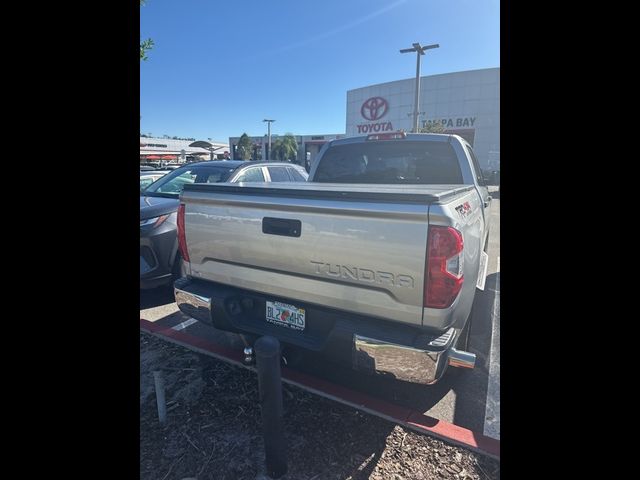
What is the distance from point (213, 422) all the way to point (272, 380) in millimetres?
899

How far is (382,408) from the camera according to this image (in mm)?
2604

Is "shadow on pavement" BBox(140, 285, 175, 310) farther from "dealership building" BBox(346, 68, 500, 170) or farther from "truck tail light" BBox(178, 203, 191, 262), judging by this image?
"dealership building" BBox(346, 68, 500, 170)

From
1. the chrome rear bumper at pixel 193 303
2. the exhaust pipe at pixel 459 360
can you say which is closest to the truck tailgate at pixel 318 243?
the chrome rear bumper at pixel 193 303

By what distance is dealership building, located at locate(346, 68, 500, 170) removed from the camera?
99.0ft

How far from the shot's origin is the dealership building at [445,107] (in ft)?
99.0

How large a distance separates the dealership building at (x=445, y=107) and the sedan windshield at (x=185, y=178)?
24.8 m

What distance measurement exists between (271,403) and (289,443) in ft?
1.75

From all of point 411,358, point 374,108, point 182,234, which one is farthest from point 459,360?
point 374,108

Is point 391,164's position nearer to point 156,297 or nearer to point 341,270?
point 341,270

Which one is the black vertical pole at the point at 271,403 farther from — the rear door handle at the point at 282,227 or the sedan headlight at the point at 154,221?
the sedan headlight at the point at 154,221

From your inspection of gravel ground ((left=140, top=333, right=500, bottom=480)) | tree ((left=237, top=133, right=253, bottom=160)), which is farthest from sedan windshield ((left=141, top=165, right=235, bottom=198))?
tree ((left=237, top=133, right=253, bottom=160))
